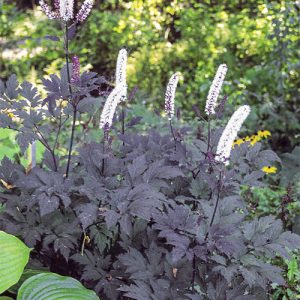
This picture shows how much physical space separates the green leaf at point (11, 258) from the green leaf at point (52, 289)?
0.09 m

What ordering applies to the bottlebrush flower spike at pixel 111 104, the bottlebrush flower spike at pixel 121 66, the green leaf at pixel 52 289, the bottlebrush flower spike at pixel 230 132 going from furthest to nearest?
the bottlebrush flower spike at pixel 121 66 → the green leaf at pixel 52 289 → the bottlebrush flower spike at pixel 111 104 → the bottlebrush flower spike at pixel 230 132

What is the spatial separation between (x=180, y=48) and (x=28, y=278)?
4.50 meters

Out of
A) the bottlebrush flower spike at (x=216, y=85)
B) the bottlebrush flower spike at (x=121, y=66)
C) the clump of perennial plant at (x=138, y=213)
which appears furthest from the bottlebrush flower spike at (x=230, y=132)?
the bottlebrush flower spike at (x=121, y=66)

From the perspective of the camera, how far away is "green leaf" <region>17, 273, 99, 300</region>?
1.81 metres

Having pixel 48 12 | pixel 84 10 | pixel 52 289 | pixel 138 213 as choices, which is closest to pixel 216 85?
pixel 138 213

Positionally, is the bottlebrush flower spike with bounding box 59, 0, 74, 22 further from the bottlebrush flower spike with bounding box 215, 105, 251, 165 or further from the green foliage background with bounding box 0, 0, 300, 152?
the green foliage background with bounding box 0, 0, 300, 152

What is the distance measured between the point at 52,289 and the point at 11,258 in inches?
7.3

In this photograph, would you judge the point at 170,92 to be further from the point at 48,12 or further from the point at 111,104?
the point at 48,12

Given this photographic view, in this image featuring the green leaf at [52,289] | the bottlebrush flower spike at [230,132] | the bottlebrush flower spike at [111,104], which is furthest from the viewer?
the green leaf at [52,289]

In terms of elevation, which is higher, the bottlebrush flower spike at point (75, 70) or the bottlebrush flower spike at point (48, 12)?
the bottlebrush flower spike at point (48, 12)

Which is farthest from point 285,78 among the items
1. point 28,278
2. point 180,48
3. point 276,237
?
point 28,278

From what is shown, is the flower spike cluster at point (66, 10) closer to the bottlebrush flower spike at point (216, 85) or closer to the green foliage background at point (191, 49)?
the bottlebrush flower spike at point (216, 85)

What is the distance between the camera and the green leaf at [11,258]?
176cm

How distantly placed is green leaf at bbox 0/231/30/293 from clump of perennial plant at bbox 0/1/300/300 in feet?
0.38
